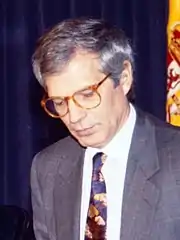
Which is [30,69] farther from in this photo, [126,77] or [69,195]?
[126,77]

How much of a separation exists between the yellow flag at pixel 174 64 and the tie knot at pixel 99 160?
54cm

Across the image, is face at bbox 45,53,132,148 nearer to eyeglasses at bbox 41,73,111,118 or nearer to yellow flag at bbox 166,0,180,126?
eyeglasses at bbox 41,73,111,118

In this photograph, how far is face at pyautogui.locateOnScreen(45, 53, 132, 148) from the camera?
4.94ft

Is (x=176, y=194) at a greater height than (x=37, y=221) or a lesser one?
greater

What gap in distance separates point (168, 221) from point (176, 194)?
70mm

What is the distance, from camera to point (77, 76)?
1502mm

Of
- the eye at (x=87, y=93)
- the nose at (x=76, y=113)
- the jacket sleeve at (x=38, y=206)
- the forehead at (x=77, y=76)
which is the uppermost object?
the forehead at (x=77, y=76)

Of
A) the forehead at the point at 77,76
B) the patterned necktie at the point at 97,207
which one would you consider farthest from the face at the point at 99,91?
the patterned necktie at the point at 97,207

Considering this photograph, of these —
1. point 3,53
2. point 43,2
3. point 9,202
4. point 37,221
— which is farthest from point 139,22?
point 37,221

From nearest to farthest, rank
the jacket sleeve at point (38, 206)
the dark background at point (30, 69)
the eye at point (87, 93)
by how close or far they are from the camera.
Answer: the eye at point (87, 93), the jacket sleeve at point (38, 206), the dark background at point (30, 69)

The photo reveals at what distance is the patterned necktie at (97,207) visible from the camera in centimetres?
164

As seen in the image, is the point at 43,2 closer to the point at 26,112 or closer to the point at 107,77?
the point at 26,112

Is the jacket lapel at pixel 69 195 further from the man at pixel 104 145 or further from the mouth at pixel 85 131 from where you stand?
the mouth at pixel 85 131

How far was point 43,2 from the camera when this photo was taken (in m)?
3.04
